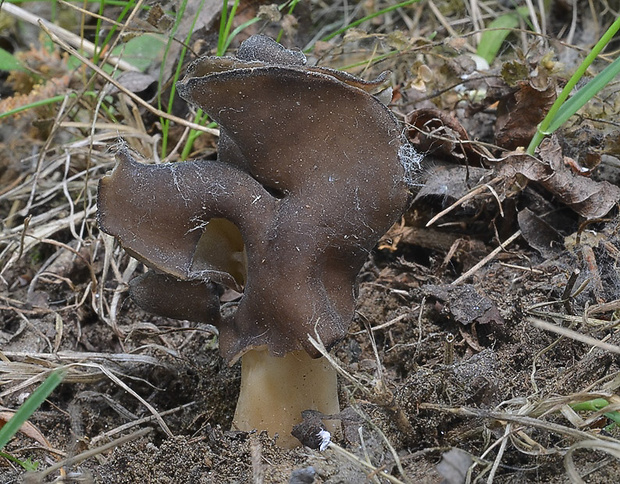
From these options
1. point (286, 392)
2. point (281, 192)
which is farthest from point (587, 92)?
point (286, 392)

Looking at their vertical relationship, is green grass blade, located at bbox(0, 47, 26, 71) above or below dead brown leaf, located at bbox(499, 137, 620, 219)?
above

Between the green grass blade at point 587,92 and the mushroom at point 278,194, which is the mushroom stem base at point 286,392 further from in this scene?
the green grass blade at point 587,92

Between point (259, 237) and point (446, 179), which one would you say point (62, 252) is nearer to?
point (259, 237)

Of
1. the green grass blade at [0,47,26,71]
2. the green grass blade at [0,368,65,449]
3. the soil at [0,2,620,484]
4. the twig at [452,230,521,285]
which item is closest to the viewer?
the green grass blade at [0,368,65,449]

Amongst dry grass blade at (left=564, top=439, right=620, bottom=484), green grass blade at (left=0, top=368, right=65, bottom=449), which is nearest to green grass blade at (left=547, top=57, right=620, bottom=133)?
dry grass blade at (left=564, top=439, right=620, bottom=484)

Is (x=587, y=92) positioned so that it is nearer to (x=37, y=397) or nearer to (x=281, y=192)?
(x=281, y=192)

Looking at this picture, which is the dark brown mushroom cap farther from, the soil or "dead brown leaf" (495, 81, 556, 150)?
"dead brown leaf" (495, 81, 556, 150)

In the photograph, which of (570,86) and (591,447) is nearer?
(591,447)
